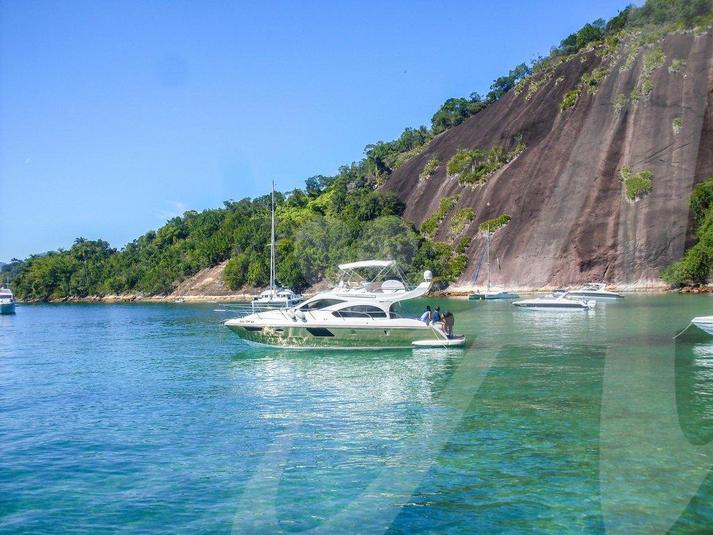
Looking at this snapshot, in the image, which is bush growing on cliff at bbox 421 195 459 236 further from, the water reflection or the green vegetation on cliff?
the water reflection

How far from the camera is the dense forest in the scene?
104 meters

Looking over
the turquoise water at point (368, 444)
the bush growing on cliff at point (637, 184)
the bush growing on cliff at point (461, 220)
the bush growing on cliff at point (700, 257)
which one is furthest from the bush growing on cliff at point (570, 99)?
the turquoise water at point (368, 444)

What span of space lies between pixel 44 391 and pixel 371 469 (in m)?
15.7

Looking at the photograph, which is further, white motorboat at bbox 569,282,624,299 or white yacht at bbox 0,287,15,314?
white yacht at bbox 0,287,15,314

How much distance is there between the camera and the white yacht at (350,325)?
98.5 feet

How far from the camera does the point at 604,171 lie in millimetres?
97000

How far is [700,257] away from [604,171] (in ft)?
72.3

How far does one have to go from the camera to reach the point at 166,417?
18594 mm

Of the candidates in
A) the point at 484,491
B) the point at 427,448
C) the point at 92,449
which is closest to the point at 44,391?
the point at 92,449

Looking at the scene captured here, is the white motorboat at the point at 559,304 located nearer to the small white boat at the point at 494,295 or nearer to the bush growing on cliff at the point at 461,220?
the small white boat at the point at 494,295

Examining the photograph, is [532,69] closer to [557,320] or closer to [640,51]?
[640,51]

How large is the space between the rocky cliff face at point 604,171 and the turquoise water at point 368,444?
2526 inches

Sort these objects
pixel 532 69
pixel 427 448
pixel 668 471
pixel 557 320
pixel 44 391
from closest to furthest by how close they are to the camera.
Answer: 1. pixel 668 471
2. pixel 427 448
3. pixel 44 391
4. pixel 557 320
5. pixel 532 69

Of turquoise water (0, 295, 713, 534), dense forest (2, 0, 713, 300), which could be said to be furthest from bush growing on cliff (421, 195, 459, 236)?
turquoise water (0, 295, 713, 534)
